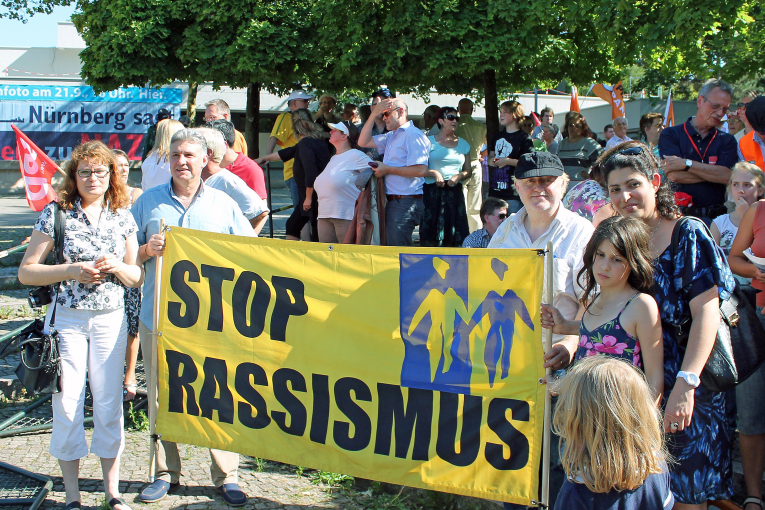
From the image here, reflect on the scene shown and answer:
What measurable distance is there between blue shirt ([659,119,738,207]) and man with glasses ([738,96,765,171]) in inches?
3.8

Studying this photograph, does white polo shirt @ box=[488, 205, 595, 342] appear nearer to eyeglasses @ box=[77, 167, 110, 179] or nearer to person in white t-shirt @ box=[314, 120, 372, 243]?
eyeglasses @ box=[77, 167, 110, 179]

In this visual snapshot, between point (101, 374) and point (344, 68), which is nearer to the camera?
point (101, 374)

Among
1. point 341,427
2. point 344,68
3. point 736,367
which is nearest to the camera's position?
point 736,367

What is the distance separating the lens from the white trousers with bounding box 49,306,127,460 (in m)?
3.65

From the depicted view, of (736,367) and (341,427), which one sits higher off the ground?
(736,367)

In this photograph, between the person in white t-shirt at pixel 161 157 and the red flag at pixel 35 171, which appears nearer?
the person in white t-shirt at pixel 161 157

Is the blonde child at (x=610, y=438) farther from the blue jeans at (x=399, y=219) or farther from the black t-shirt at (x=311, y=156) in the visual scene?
the black t-shirt at (x=311, y=156)

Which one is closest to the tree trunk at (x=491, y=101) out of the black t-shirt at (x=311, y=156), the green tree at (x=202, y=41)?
the green tree at (x=202, y=41)

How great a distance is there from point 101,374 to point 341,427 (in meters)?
1.36

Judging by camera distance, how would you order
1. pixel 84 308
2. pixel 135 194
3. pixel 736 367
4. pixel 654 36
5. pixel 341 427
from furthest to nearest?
pixel 654 36 < pixel 135 194 < pixel 84 308 < pixel 341 427 < pixel 736 367

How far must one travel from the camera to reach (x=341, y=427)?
340 cm

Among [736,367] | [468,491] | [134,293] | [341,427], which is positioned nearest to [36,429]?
[134,293]

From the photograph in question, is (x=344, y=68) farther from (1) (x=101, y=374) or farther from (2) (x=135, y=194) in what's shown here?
(1) (x=101, y=374)

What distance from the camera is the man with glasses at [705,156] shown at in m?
5.00
